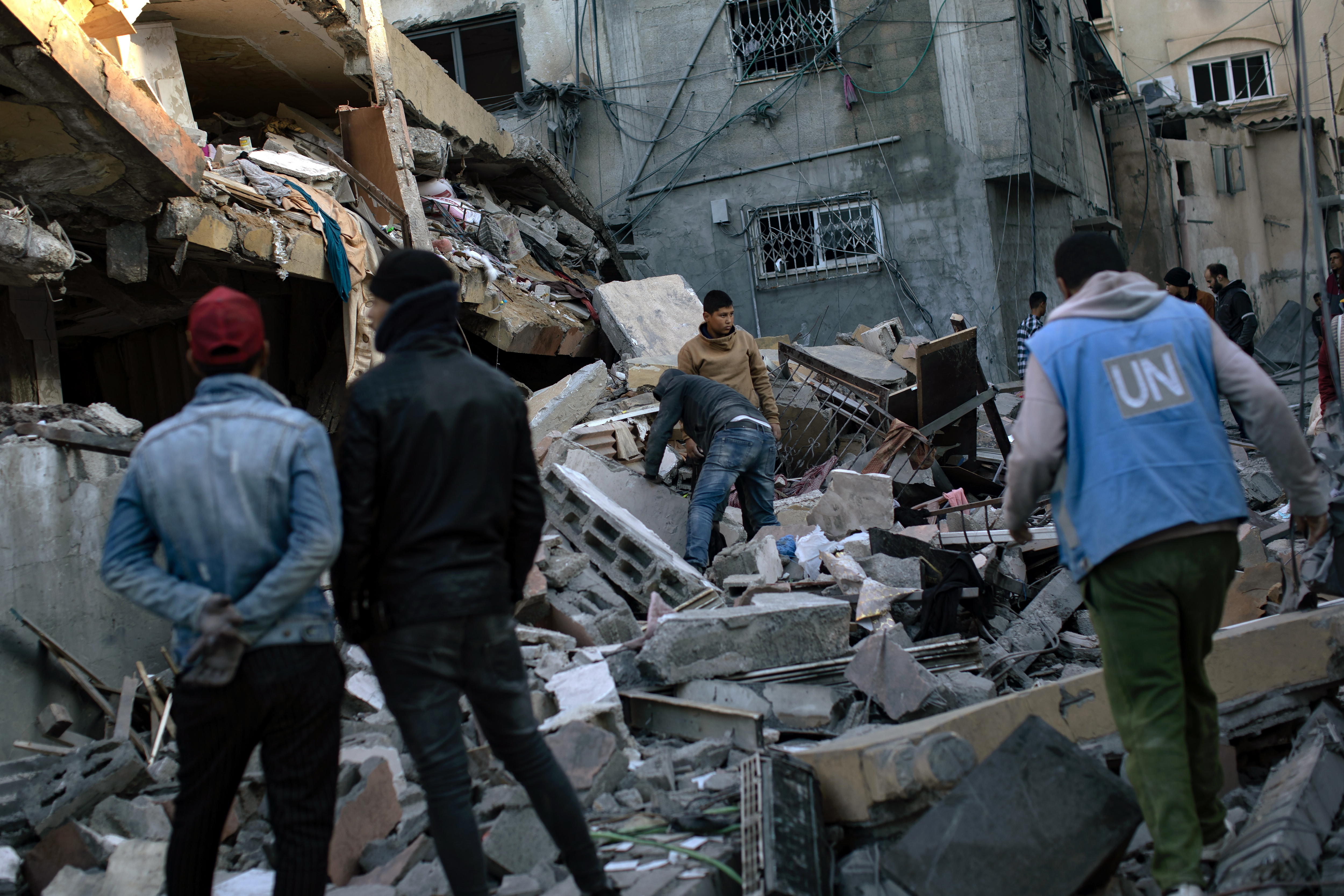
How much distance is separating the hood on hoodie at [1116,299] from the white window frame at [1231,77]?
24.1 m

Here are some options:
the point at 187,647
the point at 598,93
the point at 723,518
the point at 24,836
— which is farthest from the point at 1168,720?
the point at 598,93

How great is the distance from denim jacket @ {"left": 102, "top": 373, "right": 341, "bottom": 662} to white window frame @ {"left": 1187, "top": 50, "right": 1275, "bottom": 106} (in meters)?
25.5

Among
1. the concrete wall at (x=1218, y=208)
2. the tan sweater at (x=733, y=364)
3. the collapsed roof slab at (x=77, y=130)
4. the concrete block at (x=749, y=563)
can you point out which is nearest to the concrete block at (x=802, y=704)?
the concrete block at (x=749, y=563)

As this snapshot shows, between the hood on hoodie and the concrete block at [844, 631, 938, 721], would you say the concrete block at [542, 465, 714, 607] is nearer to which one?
the concrete block at [844, 631, 938, 721]

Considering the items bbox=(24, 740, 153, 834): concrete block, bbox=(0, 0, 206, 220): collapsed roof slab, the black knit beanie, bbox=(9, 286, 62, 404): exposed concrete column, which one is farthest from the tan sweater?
the black knit beanie

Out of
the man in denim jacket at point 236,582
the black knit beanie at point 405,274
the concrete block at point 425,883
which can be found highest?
the black knit beanie at point 405,274

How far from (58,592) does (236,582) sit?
3.03 metres

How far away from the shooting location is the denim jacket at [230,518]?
7.32 ft

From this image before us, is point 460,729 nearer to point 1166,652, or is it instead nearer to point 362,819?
point 362,819

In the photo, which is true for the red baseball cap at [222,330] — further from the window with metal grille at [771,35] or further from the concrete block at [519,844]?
the window with metal grille at [771,35]

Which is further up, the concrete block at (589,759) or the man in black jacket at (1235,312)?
the man in black jacket at (1235,312)

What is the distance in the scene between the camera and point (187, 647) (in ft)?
7.32

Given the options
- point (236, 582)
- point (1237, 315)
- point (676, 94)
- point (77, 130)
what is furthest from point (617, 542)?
point (676, 94)

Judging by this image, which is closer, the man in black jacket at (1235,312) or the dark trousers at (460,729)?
the dark trousers at (460,729)
